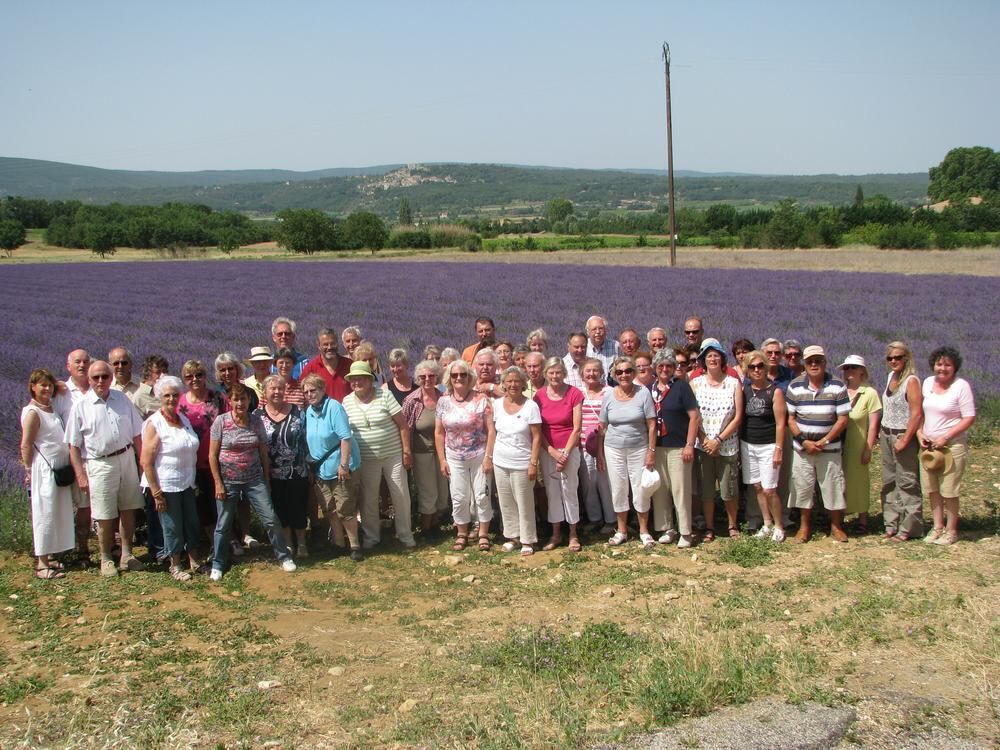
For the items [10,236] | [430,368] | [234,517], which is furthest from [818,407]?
[10,236]

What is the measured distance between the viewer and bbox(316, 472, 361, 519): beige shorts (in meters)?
6.09

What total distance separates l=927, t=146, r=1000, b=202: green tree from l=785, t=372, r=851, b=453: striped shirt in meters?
99.2

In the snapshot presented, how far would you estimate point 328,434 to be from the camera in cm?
598

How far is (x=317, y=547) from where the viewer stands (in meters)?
6.40

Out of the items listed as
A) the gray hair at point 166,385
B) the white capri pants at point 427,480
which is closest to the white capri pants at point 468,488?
the white capri pants at point 427,480

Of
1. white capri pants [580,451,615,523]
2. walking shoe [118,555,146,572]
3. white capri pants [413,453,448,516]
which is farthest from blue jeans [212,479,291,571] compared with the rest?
white capri pants [580,451,615,523]

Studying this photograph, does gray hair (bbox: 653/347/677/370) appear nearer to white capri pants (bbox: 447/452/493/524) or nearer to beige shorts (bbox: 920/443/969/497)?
white capri pants (bbox: 447/452/493/524)

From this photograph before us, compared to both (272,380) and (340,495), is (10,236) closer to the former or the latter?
(272,380)

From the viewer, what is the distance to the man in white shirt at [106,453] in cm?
555

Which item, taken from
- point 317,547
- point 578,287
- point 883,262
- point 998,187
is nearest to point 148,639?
point 317,547

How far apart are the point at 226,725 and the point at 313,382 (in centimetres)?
264

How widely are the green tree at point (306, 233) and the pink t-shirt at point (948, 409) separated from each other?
5150cm

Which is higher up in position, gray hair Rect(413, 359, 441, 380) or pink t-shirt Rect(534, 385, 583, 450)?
gray hair Rect(413, 359, 441, 380)

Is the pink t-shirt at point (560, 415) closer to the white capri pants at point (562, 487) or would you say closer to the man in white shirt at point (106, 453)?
the white capri pants at point (562, 487)
